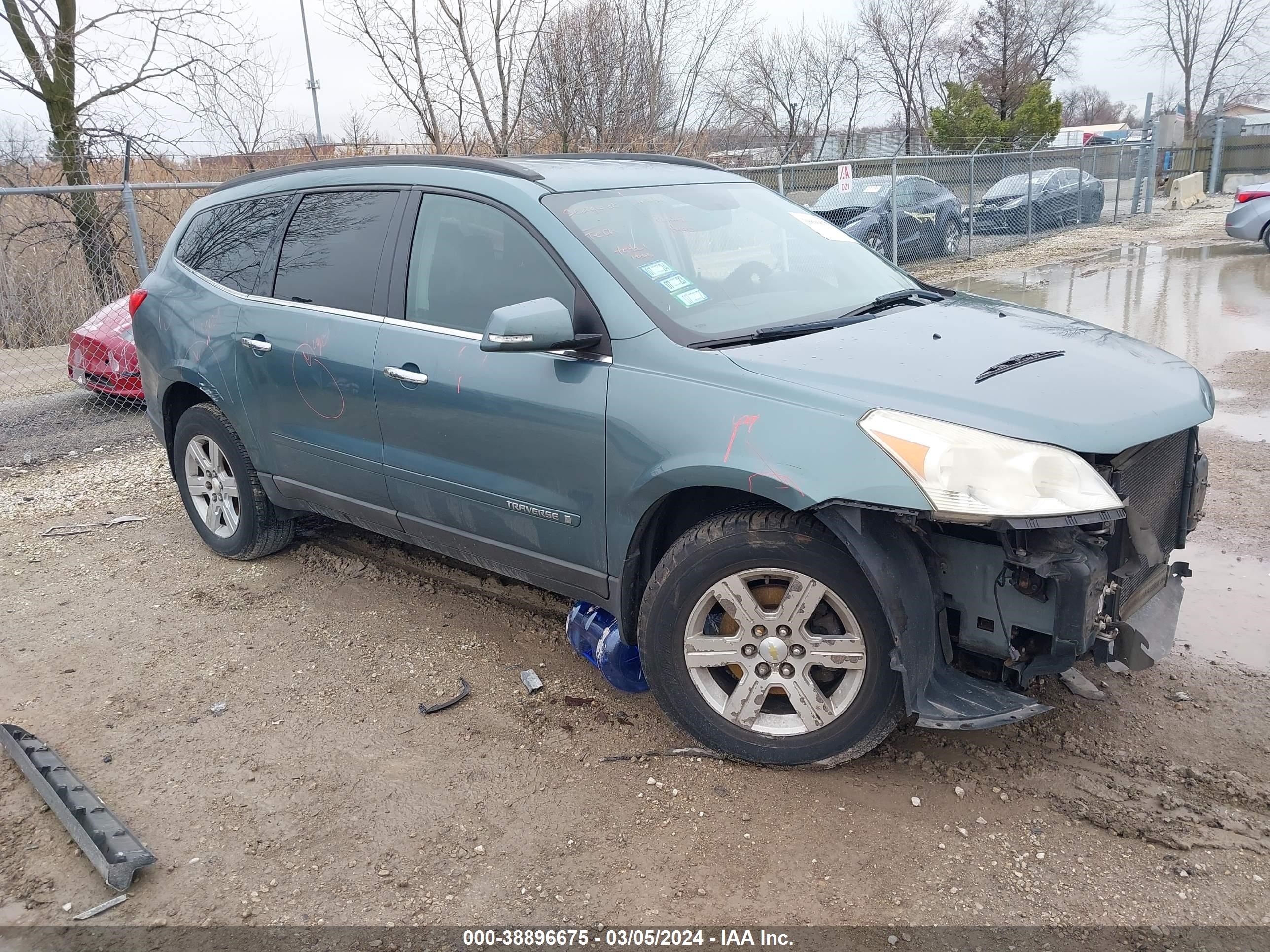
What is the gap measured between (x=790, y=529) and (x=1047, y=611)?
2.42 ft

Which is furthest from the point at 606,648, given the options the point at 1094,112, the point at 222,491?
the point at 1094,112

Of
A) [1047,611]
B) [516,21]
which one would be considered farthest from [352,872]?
[516,21]

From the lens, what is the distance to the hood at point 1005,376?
2643 millimetres

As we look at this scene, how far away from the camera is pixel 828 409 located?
2.73m

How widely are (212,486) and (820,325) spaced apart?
133 inches

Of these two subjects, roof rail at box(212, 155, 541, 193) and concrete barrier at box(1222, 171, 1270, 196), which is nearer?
roof rail at box(212, 155, 541, 193)

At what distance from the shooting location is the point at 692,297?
3.33 m

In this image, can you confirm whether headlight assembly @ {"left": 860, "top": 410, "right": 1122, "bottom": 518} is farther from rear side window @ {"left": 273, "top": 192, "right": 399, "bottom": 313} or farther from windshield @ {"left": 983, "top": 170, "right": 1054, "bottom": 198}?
windshield @ {"left": 983, "top": 170, "right": 1054, "bottom": 198}

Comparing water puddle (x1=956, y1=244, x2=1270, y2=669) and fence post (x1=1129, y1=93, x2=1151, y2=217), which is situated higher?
fence post (x1=1129, y1=93, x2=1151, y2=217)

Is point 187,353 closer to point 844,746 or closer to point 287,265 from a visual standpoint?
point 287,265

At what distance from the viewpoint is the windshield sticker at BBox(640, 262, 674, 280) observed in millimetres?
3324

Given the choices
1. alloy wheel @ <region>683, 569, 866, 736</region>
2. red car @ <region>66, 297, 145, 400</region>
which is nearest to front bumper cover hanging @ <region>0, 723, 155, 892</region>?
alloy wheel @ <region>683, 569, 866, 736</region>

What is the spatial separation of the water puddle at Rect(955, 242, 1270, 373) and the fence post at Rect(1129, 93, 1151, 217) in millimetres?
5832

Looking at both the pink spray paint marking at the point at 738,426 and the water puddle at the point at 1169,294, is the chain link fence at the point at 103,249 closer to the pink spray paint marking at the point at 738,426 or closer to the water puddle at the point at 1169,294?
the water puddle at the point at 1169,294
